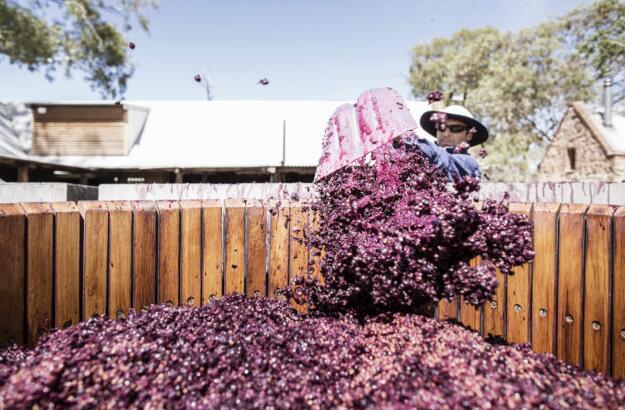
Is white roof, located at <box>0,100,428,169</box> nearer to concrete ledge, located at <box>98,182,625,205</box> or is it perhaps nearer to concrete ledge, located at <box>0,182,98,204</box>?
concrete ledge, located at <box>98,182,625,205</box>

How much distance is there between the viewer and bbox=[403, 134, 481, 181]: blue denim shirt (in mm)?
2504

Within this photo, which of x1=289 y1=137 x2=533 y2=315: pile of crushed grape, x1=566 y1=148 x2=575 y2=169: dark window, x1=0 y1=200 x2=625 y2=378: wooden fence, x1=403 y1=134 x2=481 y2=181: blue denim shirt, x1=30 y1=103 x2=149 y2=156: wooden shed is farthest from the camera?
x1=566 y1=148 x2=575 y2=169: dark window

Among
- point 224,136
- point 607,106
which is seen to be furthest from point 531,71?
point 224,136

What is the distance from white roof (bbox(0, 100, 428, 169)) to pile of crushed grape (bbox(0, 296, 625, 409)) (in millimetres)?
11646

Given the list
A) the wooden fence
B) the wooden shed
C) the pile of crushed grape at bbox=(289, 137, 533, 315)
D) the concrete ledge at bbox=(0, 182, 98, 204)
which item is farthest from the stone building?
the wooden shed

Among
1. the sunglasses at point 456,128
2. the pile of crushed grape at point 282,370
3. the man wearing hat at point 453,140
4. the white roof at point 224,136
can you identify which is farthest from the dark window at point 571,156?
the pile of crushed grape at point 282,370

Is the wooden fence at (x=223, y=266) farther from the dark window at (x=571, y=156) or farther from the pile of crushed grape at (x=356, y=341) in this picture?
the dark window at (x=571, y=156)

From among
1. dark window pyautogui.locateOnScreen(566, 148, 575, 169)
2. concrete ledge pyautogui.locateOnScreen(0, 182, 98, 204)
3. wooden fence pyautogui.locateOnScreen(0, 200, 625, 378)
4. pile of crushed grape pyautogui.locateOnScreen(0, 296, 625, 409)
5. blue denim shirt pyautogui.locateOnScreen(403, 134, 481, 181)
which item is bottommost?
pile of crushed grape pyautogui.locateOnScreen(0, 296, 625, 409)

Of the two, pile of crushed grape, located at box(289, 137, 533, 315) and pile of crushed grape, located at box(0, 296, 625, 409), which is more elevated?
pile of crushed grape, located at box(289, 137, 533, 315)

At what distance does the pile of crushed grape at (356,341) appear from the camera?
150 centimetres

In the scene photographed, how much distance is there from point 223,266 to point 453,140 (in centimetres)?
290

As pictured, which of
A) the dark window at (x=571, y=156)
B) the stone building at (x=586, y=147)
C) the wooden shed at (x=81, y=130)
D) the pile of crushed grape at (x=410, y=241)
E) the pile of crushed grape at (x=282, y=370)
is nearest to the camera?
the pile of crushed grape at (x=282, y=370)

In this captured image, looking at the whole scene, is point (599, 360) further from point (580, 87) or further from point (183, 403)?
point (580, 87)

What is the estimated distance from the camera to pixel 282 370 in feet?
5.54
